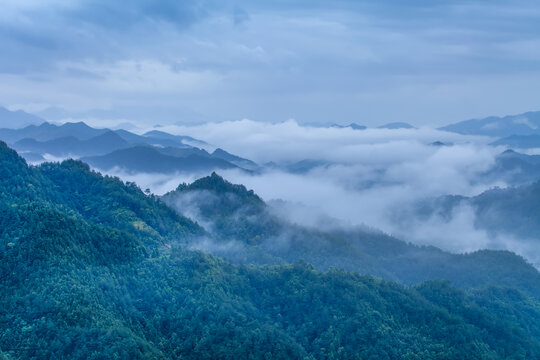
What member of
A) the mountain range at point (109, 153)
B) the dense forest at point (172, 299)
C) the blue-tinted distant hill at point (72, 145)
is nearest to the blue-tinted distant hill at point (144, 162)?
the mountain range at point (109, 153)

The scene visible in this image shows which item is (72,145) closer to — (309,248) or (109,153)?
(109,153)

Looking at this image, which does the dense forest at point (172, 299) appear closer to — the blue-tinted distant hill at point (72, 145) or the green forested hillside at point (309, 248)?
the green forested hillside at point (309, 248)

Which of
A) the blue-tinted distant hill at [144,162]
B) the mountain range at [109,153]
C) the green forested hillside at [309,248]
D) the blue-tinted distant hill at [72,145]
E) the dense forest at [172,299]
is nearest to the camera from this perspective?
the dense forest at [172,299]

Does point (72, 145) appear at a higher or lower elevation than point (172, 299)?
higher

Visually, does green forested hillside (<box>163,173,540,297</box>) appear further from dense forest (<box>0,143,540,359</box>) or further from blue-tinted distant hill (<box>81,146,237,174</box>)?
blue-tinted distant hill (<box>81,146,237,174</box>)

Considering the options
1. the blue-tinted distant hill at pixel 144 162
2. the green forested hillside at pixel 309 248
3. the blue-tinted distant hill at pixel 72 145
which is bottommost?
the green forested hillside at pixel 309 248

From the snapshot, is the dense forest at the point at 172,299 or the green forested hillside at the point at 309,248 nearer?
the dense forest at the point at 172,299

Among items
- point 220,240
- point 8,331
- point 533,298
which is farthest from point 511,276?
point 8,331

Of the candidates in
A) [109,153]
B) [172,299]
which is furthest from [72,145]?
[172,299]

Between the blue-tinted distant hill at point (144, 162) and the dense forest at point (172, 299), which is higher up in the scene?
the blue-tinted distant hill at point (144, 162)
